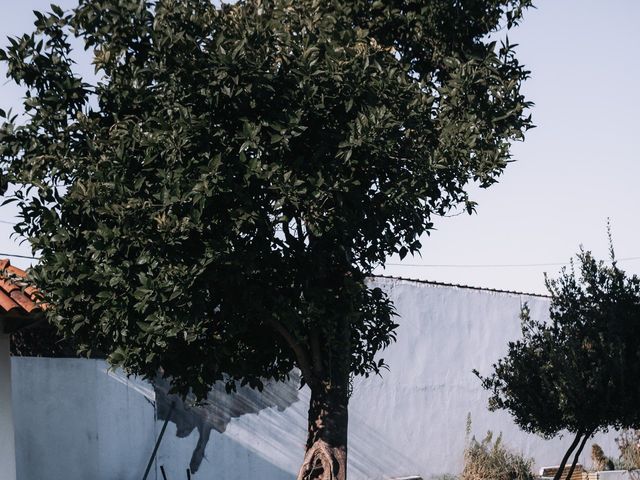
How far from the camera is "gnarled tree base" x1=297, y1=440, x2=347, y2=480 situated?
11.2 metres

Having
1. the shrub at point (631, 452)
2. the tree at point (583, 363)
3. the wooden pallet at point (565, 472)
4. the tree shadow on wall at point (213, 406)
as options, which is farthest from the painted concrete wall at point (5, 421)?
the wooden pallet at point (565, 472)

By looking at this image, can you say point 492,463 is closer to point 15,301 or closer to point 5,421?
point 5,421

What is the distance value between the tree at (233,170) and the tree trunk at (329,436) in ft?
0.07

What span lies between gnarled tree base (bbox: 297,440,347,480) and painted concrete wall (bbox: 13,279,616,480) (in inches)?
233

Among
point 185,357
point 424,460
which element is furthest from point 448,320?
point 185,357

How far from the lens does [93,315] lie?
403 inches

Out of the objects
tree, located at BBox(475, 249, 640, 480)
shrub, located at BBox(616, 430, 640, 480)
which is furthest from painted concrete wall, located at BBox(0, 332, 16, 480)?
shrub, located at BBox(616, 430, 640, 480)

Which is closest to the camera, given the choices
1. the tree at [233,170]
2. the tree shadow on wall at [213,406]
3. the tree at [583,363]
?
the tree at [233,170]

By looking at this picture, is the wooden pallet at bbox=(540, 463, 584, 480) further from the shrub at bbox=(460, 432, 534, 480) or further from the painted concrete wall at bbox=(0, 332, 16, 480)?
the painted concrete wall at bbox=(0, 332, 16, 480)

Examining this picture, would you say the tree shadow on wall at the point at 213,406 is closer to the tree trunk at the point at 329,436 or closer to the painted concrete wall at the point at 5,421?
the painted concrete wall at the point at 5,421

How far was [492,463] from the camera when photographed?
73.9 feet

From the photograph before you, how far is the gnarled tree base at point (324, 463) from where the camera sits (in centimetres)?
1116

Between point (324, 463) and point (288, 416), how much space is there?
824cm

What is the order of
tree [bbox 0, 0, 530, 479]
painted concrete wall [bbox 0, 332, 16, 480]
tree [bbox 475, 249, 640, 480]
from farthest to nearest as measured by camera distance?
tree [bbox 475, 249, 640, 480] < painted concrete wall [bbox 0, 332, 16, 480] < tree [bbox 0, 0, 530, 479]
